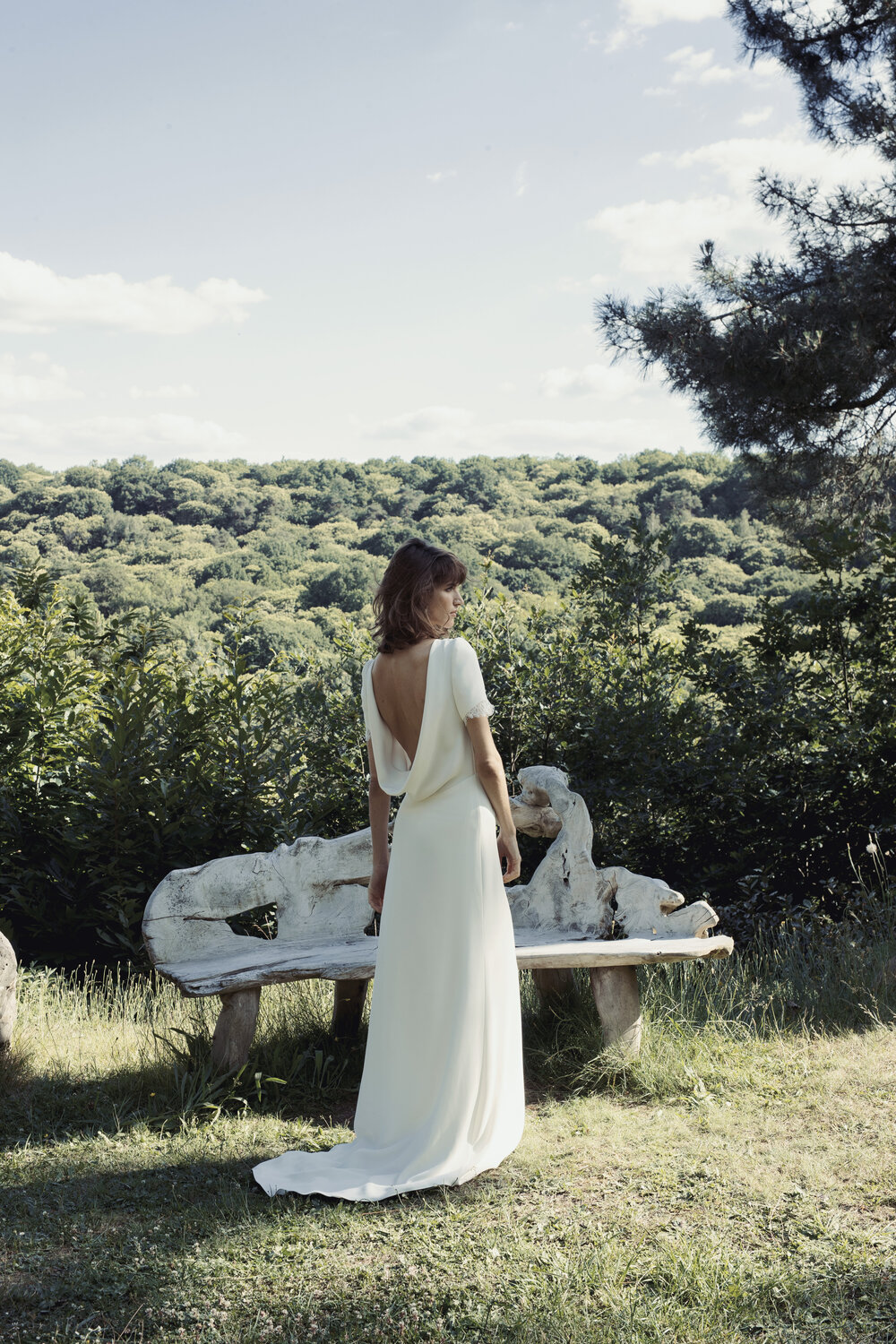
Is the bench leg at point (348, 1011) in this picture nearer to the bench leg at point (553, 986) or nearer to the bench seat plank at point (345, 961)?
the bench seat plank at point (345, 961)

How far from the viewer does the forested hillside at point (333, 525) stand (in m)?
16.6

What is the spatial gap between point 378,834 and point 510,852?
0.50m

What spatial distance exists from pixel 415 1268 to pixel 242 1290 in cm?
42

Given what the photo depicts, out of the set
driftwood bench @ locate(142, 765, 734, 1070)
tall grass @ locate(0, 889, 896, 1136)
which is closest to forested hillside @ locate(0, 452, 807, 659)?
tall grass @ locate(0, 889, 896, 1136)

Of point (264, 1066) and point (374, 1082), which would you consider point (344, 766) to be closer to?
point (264, 1066)

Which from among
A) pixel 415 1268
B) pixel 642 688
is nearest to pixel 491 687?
pixel 642 688

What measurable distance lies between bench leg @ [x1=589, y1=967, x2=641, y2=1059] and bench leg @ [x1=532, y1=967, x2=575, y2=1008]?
448mm

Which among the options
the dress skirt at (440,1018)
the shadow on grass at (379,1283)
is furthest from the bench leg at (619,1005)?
the shadow on grass at (379,1283)

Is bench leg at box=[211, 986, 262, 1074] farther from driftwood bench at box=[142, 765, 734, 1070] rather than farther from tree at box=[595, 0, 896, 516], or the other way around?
tree at box=[595, 0, 896, 516]

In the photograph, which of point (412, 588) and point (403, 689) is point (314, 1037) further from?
point (412, 588)

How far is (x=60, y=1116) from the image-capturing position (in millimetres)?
3510

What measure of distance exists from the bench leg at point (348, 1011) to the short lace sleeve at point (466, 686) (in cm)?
152

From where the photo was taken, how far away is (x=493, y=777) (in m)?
3.31

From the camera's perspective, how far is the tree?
518 cm
